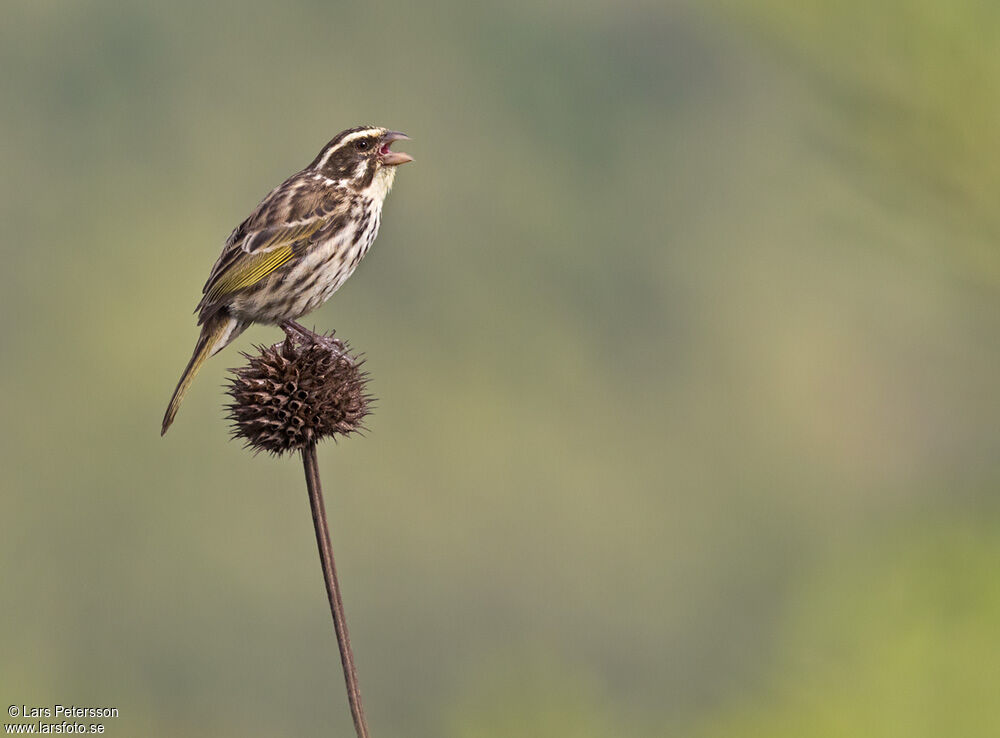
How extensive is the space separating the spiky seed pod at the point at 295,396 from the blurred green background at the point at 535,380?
13.9ft

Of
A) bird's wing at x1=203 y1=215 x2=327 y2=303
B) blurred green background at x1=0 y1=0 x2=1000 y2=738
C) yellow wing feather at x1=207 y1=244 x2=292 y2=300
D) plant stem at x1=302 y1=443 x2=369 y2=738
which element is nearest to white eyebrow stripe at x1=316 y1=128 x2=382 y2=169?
bird's wing at x1=203 y1=215 x2=327 y2=303

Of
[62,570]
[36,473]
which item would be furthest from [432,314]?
[62,570]

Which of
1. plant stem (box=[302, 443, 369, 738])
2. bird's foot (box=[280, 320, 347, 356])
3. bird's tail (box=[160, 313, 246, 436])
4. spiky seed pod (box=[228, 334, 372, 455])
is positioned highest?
bird's tail (box=[160, 313, 246, 436])

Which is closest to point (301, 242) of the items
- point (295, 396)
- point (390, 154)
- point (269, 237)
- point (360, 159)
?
point (269, 237)

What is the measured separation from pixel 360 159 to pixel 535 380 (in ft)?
268

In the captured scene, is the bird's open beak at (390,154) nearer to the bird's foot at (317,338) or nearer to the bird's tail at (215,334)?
the bird's foot at (317,338)

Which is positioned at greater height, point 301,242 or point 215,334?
point 301,242

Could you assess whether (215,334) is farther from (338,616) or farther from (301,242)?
(338,616)

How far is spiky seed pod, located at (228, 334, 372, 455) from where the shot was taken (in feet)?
22.2

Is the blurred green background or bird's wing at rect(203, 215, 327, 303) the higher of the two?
the blurred green background

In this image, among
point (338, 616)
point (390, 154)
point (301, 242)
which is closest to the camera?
point (338, 616)

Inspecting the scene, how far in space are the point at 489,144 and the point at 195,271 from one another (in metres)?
59.3

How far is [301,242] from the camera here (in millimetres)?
8227

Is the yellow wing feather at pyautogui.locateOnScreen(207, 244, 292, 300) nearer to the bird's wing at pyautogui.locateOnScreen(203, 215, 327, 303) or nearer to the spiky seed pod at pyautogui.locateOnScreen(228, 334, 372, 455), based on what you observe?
the bird's wing at pyautogui.locateOnScreen(203, 215, 327, 303)
